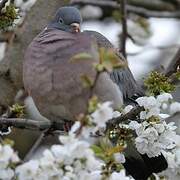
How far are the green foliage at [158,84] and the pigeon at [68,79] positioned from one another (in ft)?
1.41

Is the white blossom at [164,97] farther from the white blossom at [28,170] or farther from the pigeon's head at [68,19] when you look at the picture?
the pigeon's head at [68,19]

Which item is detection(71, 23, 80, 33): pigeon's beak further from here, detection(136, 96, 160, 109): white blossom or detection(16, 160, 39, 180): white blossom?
detection(16, 160, 39, 180): white blossom

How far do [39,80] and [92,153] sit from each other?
137 cm

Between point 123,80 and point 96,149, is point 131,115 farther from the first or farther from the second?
point 123,80

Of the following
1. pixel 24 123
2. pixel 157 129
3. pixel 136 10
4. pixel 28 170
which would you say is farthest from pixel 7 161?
pixel 136 10

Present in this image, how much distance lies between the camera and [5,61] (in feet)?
14.4

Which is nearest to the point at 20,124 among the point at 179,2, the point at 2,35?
the point at 2,35

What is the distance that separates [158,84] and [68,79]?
2.14 feet

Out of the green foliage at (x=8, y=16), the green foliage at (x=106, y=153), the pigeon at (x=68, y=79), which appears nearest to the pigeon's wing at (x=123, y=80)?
the pigeon at (x=68, y=79)

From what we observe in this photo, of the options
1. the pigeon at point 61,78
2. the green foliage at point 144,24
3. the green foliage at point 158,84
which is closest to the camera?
the green foliage at point 158,84

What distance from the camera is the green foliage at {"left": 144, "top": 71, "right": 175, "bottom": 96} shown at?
3250mm

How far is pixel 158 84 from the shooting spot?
326 centimetres

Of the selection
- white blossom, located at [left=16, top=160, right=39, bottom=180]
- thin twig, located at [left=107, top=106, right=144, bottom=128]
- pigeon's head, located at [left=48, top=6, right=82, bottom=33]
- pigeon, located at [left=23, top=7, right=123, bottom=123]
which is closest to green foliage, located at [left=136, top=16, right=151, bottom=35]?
pigeon's head, located at [left=48, top=6, right=82, bottom=33]

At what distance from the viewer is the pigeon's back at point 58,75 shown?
3771 mm
